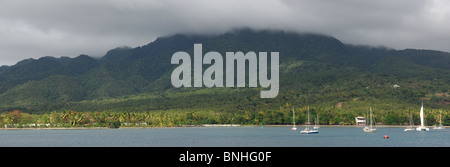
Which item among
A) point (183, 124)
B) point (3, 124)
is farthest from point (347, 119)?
point (3, 124)
